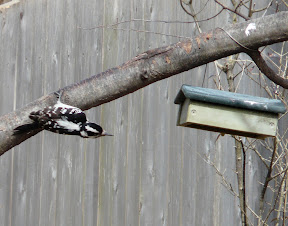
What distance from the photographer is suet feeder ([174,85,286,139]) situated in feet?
8.03

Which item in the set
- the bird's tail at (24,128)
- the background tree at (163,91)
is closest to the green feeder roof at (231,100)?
the background tree at (163,91)

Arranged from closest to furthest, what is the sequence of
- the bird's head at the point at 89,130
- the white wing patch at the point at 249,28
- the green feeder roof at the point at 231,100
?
the white wing patch at the point at 249,28 < the green feeder roof at the point at 231,100 < the bird's head at the point at 89,130

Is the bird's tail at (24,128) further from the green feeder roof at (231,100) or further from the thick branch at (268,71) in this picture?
the thick branch at (268,71)

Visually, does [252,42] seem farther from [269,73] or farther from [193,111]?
[193,111]

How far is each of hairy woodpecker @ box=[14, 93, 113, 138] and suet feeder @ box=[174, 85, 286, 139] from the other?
1.40 feet

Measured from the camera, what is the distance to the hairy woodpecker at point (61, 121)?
2260mm

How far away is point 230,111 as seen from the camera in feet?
8.18

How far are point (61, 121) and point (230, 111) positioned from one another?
25.9 inches

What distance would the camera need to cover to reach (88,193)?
379cm

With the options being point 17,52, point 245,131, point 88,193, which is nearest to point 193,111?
point 245,131

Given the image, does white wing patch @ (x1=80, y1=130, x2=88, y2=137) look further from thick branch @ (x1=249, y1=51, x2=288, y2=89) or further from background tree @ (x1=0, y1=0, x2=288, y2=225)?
thick branch @ (x1=249, y1=51, x2=288, y2=89)

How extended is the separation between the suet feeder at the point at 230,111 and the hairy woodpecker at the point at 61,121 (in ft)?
1.40

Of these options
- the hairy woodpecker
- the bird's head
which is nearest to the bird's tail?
the hairy woodpecker

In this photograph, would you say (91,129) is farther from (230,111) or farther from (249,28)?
(249,28)
